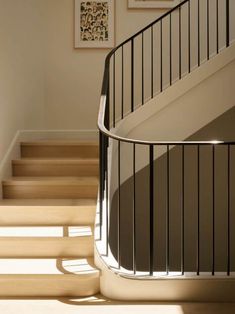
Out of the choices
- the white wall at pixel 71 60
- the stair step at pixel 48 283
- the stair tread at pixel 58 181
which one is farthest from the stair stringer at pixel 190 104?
the white wall at pixel 71 60

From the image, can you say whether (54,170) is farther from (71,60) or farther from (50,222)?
(71,60)

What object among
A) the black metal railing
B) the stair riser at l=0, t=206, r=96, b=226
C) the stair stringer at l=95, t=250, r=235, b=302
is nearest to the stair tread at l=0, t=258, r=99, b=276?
the stair stringer at l=95, t=250, r=235, b=302

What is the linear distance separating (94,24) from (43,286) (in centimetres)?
435

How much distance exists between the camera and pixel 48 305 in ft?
11.6

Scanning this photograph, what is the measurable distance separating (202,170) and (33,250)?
10.3 ft

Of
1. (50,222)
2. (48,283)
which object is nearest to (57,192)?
(50,222)

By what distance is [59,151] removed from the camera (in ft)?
18.8

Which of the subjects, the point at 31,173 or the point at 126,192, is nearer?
the point at 31,173

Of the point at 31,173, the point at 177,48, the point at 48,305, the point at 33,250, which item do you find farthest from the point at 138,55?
the point at 48,305

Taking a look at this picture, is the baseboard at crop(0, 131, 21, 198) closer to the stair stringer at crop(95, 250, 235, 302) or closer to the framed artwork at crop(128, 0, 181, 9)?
the stair stringer at crop(95, 250, 235, 302)

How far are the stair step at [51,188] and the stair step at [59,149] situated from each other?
25.6 inches

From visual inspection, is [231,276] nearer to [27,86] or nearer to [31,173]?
[31,173]

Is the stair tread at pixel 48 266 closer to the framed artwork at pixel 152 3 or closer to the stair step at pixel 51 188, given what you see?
the stair step at pixel 51 188

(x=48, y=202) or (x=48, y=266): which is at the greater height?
(x=48, y=202)
